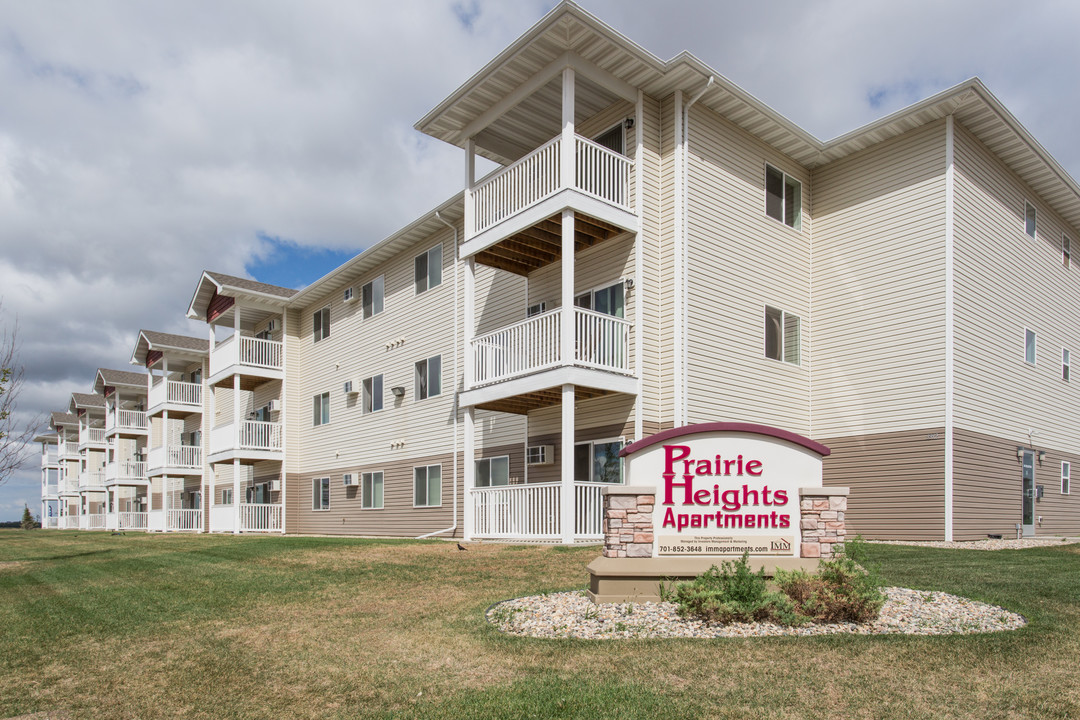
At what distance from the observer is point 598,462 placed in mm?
A: 17188

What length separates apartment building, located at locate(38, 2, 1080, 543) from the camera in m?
16.4

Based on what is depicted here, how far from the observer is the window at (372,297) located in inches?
1031

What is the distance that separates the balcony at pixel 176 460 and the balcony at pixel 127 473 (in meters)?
8.21

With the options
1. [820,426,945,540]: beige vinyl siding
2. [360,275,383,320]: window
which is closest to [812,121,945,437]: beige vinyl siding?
[820,426,945,540]: beige vinyl siding

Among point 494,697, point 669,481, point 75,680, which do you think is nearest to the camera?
point 494,697

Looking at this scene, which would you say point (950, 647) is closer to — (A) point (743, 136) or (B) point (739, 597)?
(B) point (739, 597)

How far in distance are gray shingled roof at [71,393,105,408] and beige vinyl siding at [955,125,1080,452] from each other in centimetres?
5239

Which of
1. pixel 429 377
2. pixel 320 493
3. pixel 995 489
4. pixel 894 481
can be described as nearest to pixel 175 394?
pixel 320 493

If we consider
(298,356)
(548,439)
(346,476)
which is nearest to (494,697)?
(548,439)

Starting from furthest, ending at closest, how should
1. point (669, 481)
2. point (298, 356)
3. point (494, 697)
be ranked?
point (298, 356), point (669, 481), point (494, 697)

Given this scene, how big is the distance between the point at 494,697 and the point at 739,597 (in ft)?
9.40

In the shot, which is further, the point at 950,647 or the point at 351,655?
the point at 351,655

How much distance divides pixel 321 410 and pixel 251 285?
19.3ft

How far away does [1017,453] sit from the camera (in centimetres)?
1886
